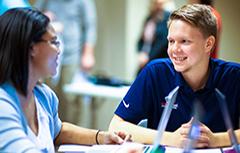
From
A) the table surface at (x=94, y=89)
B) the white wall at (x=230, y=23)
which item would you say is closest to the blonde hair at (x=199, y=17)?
the table surface at (x=94, y=89)

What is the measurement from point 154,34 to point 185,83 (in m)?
2.10

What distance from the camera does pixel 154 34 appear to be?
12.4ft

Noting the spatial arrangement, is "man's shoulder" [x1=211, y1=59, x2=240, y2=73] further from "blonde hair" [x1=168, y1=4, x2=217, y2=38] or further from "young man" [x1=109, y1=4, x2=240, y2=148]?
"blonde hair" [x1=168, y1=4, x2=217, y2=38]

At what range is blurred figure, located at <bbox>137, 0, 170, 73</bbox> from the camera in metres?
3.63

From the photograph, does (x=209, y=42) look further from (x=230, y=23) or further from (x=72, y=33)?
(x=72, y=33)

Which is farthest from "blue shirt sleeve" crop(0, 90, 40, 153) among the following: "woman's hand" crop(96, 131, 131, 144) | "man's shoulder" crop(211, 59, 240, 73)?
"man's shoulder" crop(211, 59, 240, 73)

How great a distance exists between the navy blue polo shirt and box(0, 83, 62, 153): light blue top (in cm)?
37

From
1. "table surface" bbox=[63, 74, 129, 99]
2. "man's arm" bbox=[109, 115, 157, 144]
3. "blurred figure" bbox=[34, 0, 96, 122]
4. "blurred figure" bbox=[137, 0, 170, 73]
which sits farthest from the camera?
"blurred figure" bbox=[34, 0, 96, 122]

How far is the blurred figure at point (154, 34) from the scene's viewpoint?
3627 mm

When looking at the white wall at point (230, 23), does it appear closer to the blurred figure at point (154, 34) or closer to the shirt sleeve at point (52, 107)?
the blurred figure at point (154, 34)

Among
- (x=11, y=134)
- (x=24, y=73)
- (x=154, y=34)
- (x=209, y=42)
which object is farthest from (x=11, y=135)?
(x=154, y=34)

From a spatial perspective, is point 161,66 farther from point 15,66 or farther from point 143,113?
point 15,66

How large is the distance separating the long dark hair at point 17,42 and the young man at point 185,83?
0.52 metres

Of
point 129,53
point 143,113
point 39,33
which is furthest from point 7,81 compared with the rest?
point 129,53
